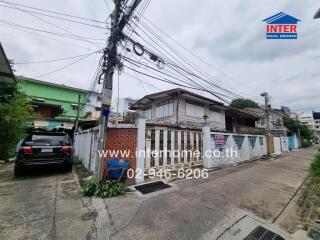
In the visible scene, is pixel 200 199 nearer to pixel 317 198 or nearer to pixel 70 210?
pixel 70 210

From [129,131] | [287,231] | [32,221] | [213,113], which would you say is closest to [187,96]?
[213,113]

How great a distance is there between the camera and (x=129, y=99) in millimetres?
29734

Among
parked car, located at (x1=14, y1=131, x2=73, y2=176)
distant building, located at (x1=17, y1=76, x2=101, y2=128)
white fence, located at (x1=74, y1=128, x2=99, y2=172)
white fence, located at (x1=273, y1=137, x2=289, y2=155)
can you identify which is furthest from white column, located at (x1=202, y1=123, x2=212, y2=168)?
white fence, located at (x1=273, y1=137, x2=289, y2=155)

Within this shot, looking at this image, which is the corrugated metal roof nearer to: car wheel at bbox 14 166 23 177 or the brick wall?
car wheel at bbox 14 166 23 177

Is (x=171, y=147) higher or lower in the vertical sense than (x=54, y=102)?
lower

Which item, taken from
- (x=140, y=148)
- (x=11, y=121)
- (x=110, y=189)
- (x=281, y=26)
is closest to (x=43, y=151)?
(x=110, y=189)

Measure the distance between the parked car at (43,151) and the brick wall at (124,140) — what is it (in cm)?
242

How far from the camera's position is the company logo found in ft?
23.6

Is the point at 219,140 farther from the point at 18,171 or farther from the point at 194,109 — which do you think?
the point at 18,171

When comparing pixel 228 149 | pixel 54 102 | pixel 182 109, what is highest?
pixel 54 102

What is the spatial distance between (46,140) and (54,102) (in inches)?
734

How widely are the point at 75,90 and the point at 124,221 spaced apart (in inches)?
940

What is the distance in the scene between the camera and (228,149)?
926 cm

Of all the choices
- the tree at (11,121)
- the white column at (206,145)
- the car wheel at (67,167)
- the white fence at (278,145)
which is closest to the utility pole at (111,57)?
the car wheel at (67,167)
